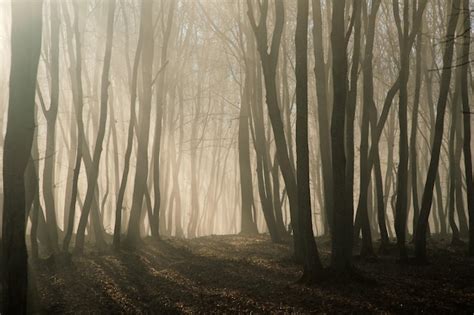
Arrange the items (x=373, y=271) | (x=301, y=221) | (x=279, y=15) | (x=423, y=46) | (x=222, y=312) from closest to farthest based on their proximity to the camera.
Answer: (x=222, y=312)
(x=301, y=221)
(x=373, y=271)
(x=279, y=15)
(x=423, y=46)

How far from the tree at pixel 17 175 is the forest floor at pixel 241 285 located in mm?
1177

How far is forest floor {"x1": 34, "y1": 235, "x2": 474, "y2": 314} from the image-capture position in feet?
21.6

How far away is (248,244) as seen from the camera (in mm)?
13664

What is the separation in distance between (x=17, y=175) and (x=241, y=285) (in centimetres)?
377

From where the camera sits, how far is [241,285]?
8.14 m

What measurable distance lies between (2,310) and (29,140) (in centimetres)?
195

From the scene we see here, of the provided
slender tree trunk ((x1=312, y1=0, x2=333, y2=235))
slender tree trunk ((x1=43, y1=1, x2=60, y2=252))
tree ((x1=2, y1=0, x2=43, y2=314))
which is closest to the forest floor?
slender tree trunk ((x1=43, y1=1, x2=60, y2=252))

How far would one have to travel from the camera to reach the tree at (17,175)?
5996 mm

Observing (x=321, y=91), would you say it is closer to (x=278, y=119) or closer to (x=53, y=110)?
(x=278, y=119)

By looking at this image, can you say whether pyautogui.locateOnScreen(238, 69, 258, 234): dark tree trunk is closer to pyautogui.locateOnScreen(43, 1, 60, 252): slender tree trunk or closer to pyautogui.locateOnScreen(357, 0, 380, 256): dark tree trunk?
pyautogui.locateOnScreen(357, 0, 380, 256): dark tree trunk

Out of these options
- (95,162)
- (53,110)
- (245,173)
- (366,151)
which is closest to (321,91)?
(366,151)

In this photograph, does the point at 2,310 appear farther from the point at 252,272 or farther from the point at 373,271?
the point at 373,271

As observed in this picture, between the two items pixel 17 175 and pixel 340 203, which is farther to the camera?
pixel 340 203

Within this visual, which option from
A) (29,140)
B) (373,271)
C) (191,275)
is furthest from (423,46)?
(29,140)
